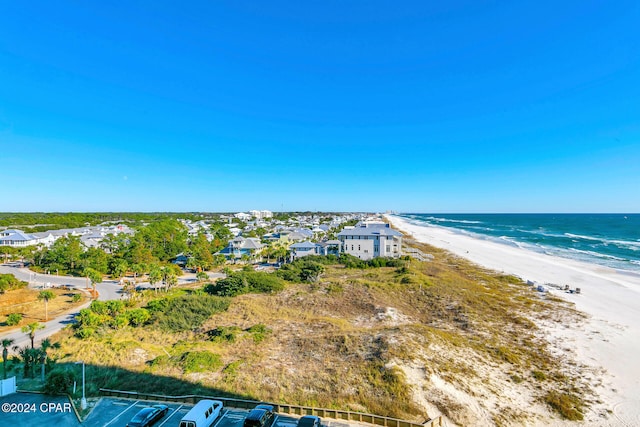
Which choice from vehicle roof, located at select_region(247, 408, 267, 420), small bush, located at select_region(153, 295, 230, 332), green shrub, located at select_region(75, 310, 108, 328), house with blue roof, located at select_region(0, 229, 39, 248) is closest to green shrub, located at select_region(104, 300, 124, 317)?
green shrub, located at select_region(75, 310, 108, 328)

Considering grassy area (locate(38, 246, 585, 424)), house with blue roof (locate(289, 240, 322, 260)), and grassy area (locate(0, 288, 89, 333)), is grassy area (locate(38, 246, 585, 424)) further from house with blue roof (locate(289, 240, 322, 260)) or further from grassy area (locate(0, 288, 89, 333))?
house with blue roof (locate(289, 240, 322, 260))

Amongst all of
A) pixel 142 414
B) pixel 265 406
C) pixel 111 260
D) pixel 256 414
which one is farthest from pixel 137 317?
pixel 111 260

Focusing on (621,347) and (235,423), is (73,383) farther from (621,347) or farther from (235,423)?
(621,347)

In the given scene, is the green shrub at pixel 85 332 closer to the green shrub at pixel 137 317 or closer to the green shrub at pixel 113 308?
the green shrub at pixel 137 317

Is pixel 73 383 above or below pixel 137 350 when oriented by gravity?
above

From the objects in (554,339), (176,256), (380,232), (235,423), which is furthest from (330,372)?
(176,256)

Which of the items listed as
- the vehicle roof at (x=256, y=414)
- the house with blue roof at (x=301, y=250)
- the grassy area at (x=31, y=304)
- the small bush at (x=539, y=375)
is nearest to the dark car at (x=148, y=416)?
the vehicle roof at (x=256, y=414)
